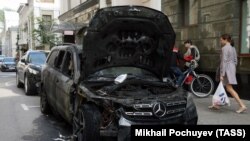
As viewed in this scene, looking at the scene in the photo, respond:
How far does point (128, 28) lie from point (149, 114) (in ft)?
6.35

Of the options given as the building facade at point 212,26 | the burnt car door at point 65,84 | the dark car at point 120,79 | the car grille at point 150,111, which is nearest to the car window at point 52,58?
the dark car at point 120,79

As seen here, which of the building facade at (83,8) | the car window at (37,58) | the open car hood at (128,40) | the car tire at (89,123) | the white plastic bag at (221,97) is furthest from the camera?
the building facade at (83,8)

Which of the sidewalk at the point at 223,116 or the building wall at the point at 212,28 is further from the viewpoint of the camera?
the building wall at the point at 212,28

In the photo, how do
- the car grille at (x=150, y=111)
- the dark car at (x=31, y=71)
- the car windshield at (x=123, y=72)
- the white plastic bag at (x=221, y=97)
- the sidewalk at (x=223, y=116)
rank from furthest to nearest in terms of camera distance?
the dark car at (x=31, y=71)
the white plastic bag at (x=221, y=97)
the sidewalk at (x=223, y=116)
the car windshield at (x=123, y=72)
the car grille at (x=150, y=111)

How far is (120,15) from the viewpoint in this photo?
22.5 feet

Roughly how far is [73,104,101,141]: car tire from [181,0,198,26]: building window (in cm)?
923

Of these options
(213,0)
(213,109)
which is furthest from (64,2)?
(213,109)

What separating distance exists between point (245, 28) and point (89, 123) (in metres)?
7.38

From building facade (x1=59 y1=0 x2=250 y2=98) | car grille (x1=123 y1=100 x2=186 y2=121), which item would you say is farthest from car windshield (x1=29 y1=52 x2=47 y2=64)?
→ car grille (x1=123 y1=100 x2=186 y2=121)

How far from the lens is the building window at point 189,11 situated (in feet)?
47.8

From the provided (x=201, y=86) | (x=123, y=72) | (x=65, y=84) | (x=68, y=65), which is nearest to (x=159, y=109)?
(x=123, y=72)

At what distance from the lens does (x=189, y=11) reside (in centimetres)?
1505

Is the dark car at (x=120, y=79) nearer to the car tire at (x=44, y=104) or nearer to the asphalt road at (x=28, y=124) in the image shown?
the asphalt road at (x=28, y=124)

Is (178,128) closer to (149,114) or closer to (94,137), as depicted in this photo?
(149,114)
